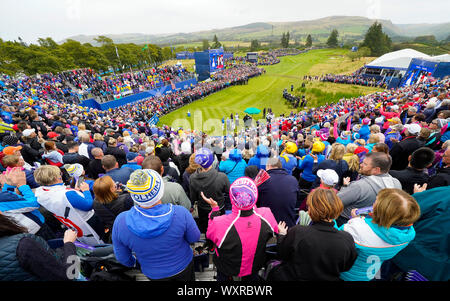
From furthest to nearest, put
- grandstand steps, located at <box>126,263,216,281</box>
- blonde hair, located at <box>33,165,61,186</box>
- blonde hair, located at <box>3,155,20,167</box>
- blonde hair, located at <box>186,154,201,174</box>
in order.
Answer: blonde hair, located at <box>186,154,201,174</box>, blonde hair, located at <box>3,155,20,167</box>, grandstand steps, located at <box>126,263,216,281</box>, blonde hair, located at <box>33,165,61,186</box>

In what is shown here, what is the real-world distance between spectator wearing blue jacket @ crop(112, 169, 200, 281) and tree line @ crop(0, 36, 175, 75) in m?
48.3

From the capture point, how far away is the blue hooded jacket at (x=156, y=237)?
7.06 feet

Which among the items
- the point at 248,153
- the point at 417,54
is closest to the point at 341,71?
the point at 417,54

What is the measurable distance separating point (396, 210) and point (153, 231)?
2.52 meters

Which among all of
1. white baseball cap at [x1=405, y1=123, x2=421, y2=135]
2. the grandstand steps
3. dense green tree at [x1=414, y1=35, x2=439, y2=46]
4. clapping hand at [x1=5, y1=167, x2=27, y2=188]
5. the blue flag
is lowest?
the blue flag

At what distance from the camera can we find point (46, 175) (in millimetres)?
2900

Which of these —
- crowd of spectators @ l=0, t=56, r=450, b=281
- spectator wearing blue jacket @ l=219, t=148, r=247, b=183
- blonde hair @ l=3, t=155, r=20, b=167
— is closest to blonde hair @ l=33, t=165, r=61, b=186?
crowd of spectators @ l=0, t=56, r=450, b=281

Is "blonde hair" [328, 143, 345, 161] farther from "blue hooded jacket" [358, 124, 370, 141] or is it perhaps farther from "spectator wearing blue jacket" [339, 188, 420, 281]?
"blue hooded jacket" [358, 124, 370, 141]

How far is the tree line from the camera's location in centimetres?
3882

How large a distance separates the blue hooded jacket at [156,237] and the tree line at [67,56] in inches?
1900

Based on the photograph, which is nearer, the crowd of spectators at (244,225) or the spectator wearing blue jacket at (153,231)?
the crowd of spectators at (244,225)

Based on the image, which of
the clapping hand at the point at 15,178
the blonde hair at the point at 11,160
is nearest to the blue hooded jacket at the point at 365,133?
the clapping hand at the point at 15,178

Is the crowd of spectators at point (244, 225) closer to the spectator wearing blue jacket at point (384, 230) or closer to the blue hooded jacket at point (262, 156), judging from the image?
the spectator wearing blue jacket at point (384, 230)
